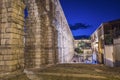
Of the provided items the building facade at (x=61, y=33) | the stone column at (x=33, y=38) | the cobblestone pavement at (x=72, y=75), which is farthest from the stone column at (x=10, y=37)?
the building facade at (x=61, y=33)

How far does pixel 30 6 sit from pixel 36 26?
4.68ft

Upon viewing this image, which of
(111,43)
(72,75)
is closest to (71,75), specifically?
(72,75)

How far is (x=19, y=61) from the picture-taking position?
605 cm

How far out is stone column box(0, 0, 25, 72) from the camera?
5.53 metres

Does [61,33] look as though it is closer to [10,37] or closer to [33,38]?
[33,38]

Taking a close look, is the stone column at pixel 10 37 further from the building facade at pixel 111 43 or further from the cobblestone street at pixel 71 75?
the building facade at pixel 111 43

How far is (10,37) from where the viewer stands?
560 cm

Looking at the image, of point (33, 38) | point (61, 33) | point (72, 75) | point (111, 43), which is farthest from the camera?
point (61, 33)

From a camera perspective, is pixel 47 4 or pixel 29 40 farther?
pixel 47 4

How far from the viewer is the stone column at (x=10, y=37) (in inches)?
218

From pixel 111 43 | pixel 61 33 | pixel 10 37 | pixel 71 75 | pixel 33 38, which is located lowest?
pixel 71 75

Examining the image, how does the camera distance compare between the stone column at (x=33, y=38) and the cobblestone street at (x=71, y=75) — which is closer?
the cobblestone street at (x=71, y=75)

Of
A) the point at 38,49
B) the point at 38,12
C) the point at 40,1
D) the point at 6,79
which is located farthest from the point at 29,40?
the point at 6,79

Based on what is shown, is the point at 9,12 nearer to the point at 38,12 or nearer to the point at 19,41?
the point at 19,41
